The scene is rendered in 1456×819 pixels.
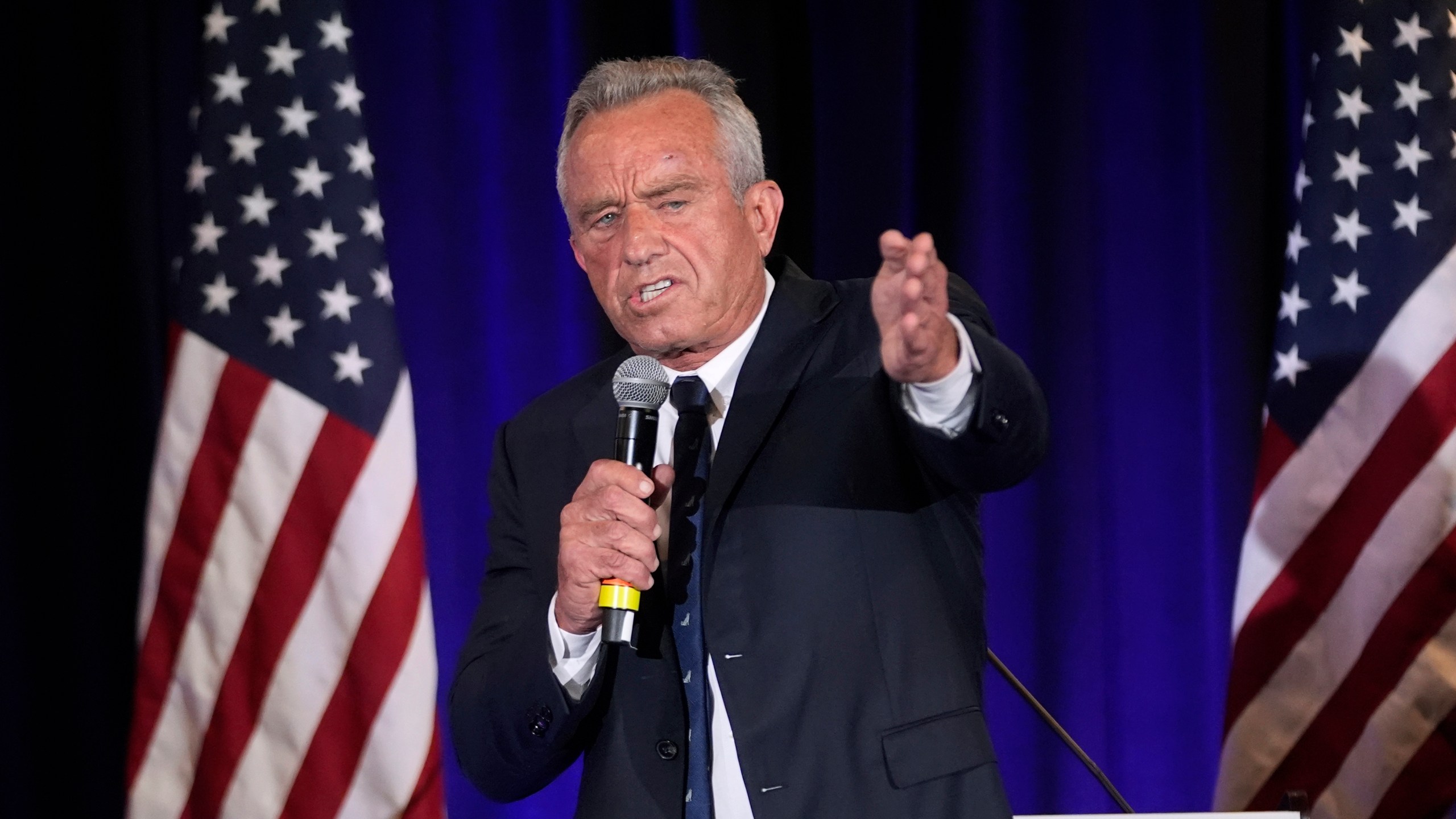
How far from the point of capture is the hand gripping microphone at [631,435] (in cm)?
148

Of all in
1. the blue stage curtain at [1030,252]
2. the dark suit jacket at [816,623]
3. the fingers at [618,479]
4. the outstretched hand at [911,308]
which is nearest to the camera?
the outstretched hand at [911,308]

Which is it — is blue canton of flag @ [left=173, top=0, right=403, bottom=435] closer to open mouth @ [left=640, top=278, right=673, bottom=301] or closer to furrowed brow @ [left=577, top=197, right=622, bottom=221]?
furrowed brow @ [left=577, top=197, right=622, bottom=221]

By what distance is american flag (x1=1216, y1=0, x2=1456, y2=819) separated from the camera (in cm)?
296

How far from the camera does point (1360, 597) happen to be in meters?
3.00

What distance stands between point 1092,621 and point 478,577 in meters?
1.62

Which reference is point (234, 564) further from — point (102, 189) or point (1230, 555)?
point (1230, 555)

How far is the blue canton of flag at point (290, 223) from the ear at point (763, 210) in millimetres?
1091

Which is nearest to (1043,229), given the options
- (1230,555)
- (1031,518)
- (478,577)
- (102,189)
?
(1031,518)

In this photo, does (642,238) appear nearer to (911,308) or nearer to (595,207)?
(595,207)

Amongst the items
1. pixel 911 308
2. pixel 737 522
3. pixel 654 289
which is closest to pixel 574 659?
pixel 737 522

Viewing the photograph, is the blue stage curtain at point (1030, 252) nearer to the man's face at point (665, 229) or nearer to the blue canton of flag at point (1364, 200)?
the blue canton of flag at point (1364, 200)

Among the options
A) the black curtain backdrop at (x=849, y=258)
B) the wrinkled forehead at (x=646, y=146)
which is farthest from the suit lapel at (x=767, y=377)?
the black curtain backdrop at (x=849, y=258)

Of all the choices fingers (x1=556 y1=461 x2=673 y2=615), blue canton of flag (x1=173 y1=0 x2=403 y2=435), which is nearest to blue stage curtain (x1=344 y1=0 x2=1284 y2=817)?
blue canton of flag (x1=173 y1=0 x2=403 y2=435)

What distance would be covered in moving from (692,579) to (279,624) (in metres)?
1.37
